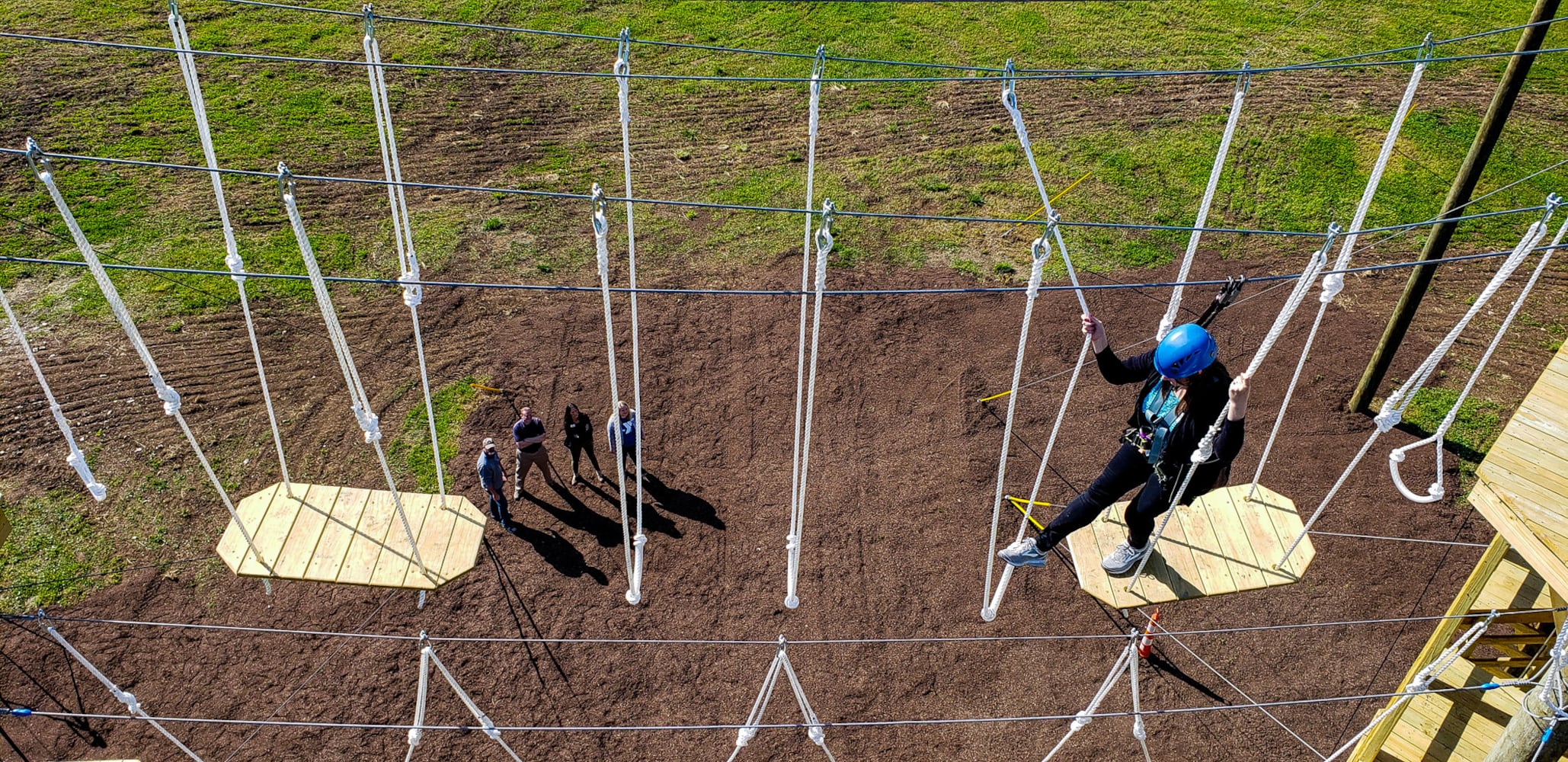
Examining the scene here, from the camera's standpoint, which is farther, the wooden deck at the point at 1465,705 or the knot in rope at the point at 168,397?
the wooden deck at the point at 1465,705

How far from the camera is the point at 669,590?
9742mm

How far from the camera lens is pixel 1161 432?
20.3ft

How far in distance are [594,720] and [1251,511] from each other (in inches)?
220

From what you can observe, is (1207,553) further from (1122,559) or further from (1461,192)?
(1461,192)

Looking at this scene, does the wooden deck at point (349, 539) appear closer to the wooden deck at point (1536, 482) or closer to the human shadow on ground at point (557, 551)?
the human shadow on ground at point (557, 551)

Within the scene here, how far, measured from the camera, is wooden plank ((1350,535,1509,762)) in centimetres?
709

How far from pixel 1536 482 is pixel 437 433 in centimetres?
977

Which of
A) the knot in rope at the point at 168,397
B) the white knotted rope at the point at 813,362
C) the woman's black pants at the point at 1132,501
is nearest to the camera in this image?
the white knotted rope at the point at 813,362

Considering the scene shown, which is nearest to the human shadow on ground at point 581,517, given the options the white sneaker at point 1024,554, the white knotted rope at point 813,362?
the white knotted rope at point 813,362

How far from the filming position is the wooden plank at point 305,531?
7.09 metres

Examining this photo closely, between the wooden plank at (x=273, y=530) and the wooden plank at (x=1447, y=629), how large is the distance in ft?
26.6

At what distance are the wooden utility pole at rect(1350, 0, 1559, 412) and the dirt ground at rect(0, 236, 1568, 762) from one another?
0.59 meters

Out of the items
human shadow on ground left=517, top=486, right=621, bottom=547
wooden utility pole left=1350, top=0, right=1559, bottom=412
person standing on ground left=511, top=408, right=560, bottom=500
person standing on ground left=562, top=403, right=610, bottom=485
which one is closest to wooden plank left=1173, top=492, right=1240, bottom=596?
wooden utility pole left=1350, top=0, right=1559, bottom=412

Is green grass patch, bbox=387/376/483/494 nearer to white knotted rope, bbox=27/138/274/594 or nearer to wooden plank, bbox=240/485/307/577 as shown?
wooden plank, bbox=240/485/307/577
